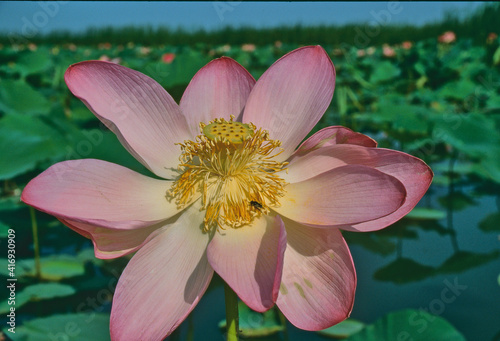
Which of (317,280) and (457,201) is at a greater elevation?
(317,280)

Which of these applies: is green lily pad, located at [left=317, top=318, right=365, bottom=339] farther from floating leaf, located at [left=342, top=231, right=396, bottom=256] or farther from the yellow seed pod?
the yellow seed pod

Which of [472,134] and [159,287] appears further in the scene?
[472,134]

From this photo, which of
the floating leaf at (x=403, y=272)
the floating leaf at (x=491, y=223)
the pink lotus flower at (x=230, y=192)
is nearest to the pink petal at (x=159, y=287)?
the pink lotus flower at (x=230, y=192)

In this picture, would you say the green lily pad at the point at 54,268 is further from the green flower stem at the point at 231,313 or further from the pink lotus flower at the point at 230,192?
the green flower stem at the point at 231,313

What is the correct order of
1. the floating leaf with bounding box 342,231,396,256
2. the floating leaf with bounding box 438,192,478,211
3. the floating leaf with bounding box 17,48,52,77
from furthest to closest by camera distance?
the floating leaf with bounding box 17,48,52,77 → the floating leaf with bounding box 438,192,478,211 → the floating leaf with bounding box 342,231,396,256

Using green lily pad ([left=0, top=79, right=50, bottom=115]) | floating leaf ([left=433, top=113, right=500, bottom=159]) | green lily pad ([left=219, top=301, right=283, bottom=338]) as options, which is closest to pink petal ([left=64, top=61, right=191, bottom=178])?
green lily pad ([left=219, top=301, right=283, bottom=338])

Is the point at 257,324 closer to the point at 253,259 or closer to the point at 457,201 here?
the point at 253,259

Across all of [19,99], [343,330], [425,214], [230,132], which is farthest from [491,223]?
[19,99]
